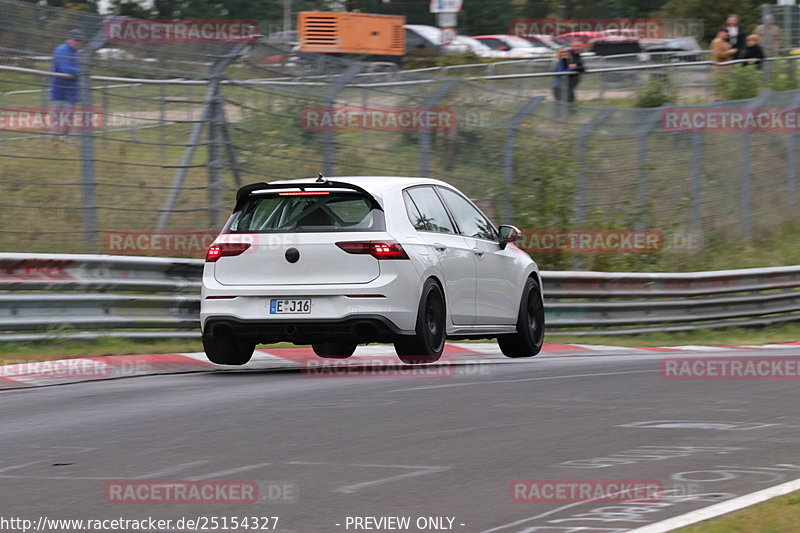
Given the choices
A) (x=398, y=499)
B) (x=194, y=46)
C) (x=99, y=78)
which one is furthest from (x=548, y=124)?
(x=398, y=499)

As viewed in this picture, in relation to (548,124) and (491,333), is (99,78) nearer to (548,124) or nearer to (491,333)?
(491,333)

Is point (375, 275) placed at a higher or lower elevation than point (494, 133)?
lower

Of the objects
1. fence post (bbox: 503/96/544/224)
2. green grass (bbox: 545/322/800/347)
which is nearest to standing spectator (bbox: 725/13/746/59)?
green grass (bbox: 545/322/800/347)

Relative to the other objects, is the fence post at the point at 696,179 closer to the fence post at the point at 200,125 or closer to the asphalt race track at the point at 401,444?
the fence post at the point at 200,125

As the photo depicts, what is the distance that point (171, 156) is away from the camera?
1421 cm

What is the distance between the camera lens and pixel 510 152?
61.7 feet

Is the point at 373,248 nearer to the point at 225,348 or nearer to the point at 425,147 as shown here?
the point at 225,348

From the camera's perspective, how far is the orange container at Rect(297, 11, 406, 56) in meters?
49.8

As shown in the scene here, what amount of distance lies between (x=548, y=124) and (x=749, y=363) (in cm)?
769

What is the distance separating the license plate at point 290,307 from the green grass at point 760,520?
5.27 m

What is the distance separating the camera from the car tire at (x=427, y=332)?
10.9 meters

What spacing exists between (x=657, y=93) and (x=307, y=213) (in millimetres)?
19601

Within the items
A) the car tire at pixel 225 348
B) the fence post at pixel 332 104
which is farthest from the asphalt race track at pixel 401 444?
the fence post at pixel 332 104

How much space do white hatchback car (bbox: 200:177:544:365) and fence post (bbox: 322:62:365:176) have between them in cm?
401
